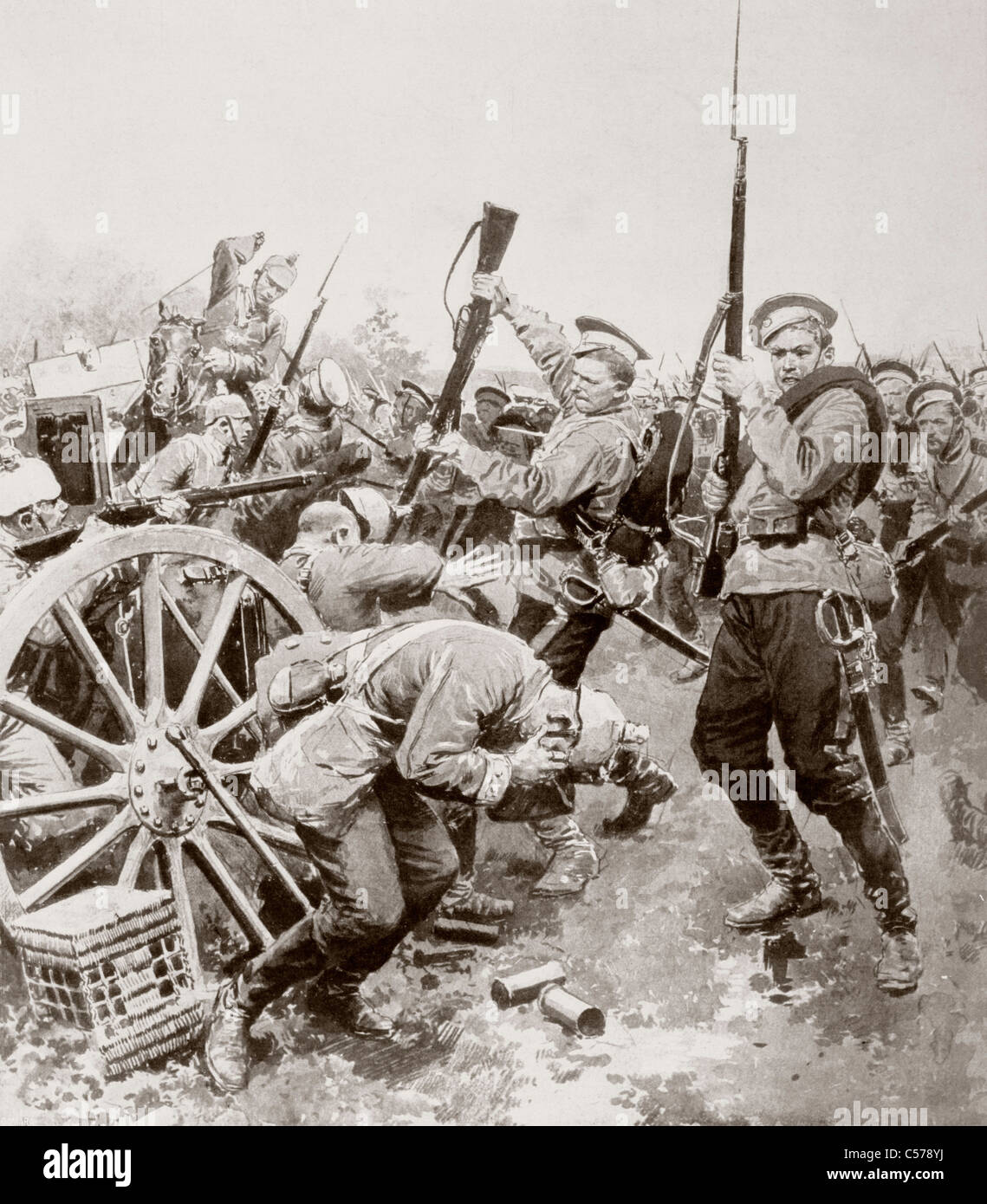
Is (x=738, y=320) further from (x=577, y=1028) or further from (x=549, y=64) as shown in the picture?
(x=577, y=1028)

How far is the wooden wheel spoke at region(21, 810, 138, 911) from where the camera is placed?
133 inches

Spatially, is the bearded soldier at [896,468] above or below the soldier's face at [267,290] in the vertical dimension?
below

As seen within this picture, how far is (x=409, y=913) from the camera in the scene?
136 inches

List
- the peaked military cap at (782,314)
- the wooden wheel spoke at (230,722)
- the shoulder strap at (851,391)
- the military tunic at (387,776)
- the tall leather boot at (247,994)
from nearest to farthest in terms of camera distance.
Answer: the military tunic at (387,776) < the tall leather boot at (247,994) < the wooden wheel spoke at (230,722) < the shoulder strap at (851,391) < the peaked military cap at (782,314)

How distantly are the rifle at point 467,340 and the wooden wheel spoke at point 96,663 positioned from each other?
0.90 metres

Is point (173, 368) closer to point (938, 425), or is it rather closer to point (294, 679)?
point (294, 679)

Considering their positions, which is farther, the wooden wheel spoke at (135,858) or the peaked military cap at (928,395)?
the peaked military cap at (928,395)

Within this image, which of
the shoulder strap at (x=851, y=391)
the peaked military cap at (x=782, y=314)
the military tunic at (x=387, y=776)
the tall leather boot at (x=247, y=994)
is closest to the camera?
the military tunic at (x=387, y=776)

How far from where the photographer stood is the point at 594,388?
367 centimetres

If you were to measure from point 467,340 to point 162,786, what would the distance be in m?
1.59

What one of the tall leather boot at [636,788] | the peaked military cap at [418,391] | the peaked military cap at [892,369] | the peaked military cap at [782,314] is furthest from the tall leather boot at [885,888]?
the peaked military cap at [418,391]

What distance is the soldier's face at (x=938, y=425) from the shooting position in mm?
3787

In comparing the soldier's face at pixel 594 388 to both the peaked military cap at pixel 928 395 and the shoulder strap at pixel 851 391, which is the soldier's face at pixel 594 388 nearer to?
the shoulder strap at pixel 851 391
